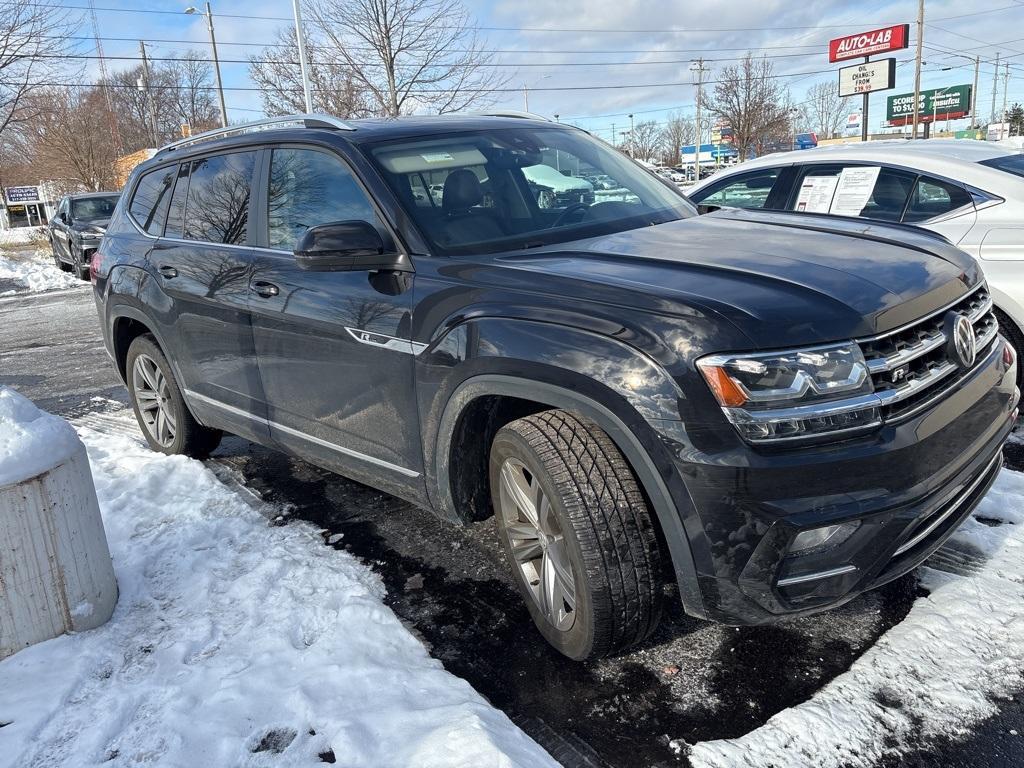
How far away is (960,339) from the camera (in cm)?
254

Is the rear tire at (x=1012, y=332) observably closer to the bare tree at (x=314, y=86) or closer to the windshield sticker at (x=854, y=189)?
the windshield sticker at (x=854, y=189)

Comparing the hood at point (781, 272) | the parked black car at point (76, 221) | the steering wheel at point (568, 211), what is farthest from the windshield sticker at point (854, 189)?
the parked black car at point (76, 221)

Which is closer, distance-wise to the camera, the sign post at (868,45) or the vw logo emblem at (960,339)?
the vw logo emblem at (960,339)

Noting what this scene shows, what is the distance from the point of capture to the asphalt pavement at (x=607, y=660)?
2.35 meters

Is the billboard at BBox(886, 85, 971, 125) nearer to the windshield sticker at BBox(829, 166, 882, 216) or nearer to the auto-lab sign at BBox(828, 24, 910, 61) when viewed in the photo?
the auto-lab sign at BBox(828, 24, 910, 61)

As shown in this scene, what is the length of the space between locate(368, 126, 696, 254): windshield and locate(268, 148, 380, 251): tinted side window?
0.17 m

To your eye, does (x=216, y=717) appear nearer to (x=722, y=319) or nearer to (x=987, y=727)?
(x=722, y=319)

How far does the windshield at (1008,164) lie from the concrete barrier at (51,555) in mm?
5199

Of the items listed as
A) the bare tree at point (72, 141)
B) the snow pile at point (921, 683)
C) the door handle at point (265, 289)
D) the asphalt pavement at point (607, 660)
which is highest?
the bare tree at point (72, 141)

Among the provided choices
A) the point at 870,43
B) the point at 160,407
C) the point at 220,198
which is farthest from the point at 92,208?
the point at 870,43

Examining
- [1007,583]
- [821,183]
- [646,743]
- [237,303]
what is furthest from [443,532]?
[821,183]

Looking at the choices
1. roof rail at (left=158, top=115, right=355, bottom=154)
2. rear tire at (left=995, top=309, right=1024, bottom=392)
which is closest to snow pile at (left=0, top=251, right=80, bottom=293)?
roof rail at (left=158, top=115, right=355, bottom=154)

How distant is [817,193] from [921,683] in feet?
12.2

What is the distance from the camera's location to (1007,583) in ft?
9.76
